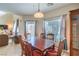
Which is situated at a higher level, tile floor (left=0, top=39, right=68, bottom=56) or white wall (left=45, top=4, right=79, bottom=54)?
white wall (left=45, top=4, right=79, bottom=54)

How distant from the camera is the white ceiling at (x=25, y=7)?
227cm

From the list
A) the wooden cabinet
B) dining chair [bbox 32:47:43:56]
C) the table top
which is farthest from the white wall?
dining chair [bbox 32:47:43:56]

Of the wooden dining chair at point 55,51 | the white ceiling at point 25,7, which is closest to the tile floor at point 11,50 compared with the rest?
the wooden dining chair at point 55,51

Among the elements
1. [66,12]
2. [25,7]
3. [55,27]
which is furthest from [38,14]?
[66,12]

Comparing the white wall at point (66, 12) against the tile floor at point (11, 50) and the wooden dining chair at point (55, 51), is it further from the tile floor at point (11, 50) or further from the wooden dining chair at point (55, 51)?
the tile floor at point (11, 50)

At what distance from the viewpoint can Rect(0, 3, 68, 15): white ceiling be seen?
7.44ft

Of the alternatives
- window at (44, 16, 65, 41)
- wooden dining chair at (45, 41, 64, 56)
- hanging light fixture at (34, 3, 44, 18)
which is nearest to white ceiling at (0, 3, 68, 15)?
hanging light fixture at (34, 3, 44, 18)

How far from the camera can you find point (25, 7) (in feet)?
7.52

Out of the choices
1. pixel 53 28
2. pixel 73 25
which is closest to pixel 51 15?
pixel 53 28

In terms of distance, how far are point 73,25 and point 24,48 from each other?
2.84ft

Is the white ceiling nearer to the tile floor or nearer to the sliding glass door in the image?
the sliding glass door

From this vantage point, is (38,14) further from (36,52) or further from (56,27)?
(36,52)

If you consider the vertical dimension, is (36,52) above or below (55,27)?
below

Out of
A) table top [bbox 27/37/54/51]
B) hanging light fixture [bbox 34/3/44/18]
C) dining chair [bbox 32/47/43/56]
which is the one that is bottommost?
dining chair [bbox 32/47/43/56]
